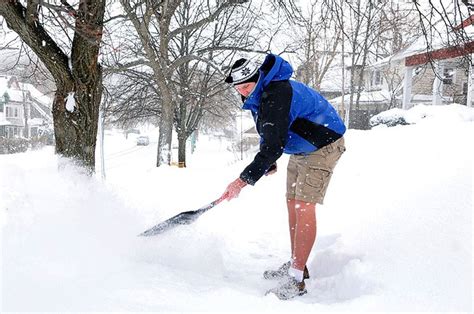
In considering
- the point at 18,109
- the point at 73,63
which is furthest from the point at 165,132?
the point at 18,109

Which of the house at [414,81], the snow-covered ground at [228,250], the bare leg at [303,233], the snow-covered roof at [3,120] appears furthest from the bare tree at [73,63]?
the snow-covered roof at [3,120]

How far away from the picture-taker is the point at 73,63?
3.79 m

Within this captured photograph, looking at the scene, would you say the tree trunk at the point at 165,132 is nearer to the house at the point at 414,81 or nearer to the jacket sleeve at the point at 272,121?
the house at the point at 414,81

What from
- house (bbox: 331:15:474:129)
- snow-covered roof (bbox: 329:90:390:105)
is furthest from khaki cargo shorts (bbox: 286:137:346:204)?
snow-covered roof (bbox: 329:90:390:105)

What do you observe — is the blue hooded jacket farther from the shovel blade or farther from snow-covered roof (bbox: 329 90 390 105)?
snow-covered roof (bbox: 329 90 390 105)

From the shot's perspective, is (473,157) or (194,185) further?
(194,185)

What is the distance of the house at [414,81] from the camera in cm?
1020

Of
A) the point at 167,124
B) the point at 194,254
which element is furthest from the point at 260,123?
the point at 167,124

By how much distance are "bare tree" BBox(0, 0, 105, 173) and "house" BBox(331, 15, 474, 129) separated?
337 centimetres

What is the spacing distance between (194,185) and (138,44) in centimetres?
1032

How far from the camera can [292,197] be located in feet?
9.97

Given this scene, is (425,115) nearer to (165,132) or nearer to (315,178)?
(165,132)

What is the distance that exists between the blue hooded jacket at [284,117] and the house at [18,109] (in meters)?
42.9

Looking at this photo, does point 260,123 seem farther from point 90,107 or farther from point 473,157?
point 473,157
